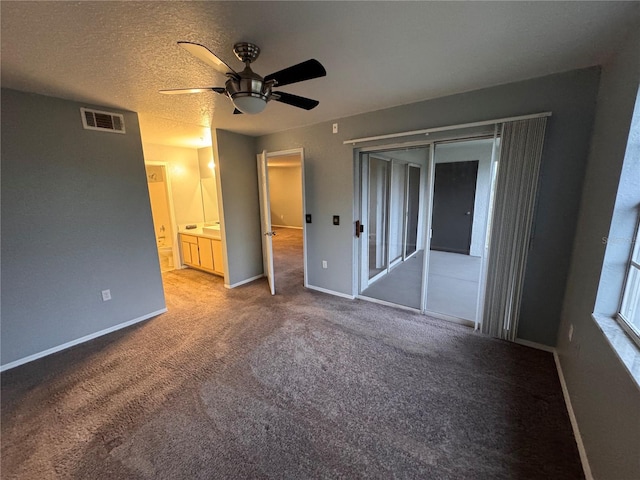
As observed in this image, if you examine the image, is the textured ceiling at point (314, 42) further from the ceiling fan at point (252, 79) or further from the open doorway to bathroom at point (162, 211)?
the open doorway to bathroom at point (162, 211)

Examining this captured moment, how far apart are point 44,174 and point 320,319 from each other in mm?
2985

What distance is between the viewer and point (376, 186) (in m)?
3.88

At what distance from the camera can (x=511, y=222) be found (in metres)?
2.28

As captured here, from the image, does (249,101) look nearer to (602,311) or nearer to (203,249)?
(602,311)

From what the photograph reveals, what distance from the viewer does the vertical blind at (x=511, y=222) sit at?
2.13m

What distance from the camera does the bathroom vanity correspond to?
4.25 meters

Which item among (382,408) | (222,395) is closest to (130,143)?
(222,395)

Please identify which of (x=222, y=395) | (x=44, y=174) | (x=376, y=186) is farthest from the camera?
(x=376, y=186)

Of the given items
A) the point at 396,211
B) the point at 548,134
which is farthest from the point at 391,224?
the point at 548,134

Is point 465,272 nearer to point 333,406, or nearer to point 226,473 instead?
point 333,406

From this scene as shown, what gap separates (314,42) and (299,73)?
0.30 meters

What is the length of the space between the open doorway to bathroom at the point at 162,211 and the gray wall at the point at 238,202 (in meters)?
1.74

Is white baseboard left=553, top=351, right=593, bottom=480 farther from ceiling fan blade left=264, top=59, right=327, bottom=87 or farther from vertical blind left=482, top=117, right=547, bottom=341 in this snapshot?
ceiling fan blade left=264, top=59, right=327, bottom=87

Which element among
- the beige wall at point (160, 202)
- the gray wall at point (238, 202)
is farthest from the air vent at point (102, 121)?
the beige wall at point (160, 202)
